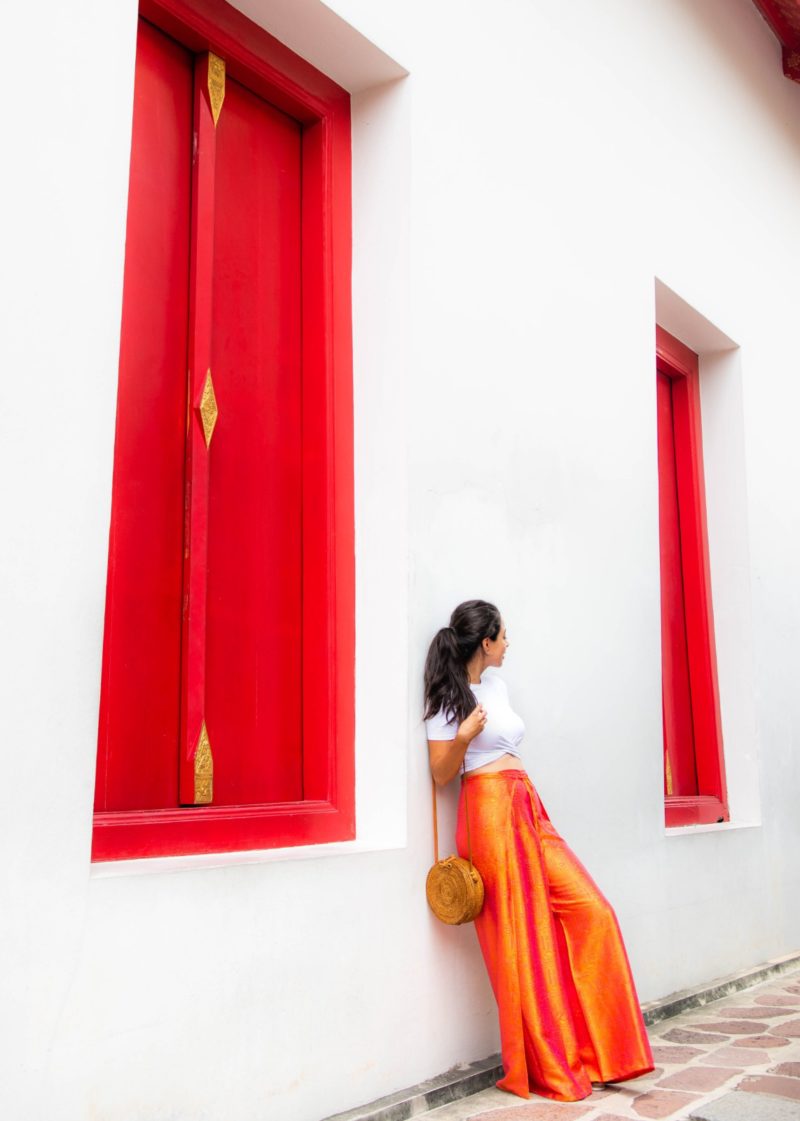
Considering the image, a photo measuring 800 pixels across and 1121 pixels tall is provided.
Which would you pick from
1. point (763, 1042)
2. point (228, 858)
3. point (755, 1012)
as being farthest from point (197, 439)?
point (755, 1012)

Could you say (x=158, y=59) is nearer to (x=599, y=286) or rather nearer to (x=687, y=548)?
(x=599, y=286)

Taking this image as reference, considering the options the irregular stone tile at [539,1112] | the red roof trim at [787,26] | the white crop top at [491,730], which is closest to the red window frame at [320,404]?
the white crop top at [491,730]

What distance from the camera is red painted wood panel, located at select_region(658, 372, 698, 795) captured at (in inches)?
253

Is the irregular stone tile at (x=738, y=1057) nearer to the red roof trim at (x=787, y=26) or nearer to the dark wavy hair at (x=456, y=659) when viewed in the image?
the dark wavy hair at (x=456, y=659)

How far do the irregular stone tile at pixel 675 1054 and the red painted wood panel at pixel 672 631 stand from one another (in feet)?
6.16

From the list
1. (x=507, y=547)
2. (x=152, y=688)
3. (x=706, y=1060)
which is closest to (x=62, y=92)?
(x=152, y=688)

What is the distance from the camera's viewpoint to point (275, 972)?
3.17 meters

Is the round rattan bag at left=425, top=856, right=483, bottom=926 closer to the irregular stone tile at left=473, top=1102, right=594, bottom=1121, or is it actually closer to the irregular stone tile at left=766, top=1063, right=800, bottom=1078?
the irregular stone tile at left=473, top=1102, right=594, bottom=1121

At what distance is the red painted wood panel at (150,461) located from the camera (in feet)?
10.6

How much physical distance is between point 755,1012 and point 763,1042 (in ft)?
2.07

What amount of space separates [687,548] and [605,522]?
178 centimetres

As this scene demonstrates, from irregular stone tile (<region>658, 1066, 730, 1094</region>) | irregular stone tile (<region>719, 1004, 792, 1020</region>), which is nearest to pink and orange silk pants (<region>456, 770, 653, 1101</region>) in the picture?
irregular stone tile (<region>658, 1066, 730, 1094</region>)

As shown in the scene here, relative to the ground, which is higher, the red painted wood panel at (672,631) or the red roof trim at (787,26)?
the red roof trim at (787,26)

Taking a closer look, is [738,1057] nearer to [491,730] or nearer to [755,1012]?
[755,1012]
